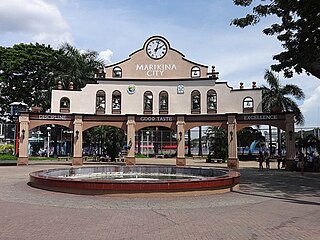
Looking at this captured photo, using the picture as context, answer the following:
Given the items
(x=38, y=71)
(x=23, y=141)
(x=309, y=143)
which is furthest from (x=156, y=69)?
(x=38, y=71)

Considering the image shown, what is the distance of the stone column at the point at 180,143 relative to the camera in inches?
1196

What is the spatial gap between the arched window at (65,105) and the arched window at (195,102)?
38.6 ft

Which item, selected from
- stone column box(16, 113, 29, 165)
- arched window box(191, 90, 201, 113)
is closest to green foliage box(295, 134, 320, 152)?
arched window box(191, 90, 201, 113)

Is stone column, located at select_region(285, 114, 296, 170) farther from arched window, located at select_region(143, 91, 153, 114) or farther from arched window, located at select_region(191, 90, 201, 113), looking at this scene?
arched window, located at select_region(143, 91, 153, 114)

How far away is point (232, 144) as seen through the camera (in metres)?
29.7

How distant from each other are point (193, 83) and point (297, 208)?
23.6 m

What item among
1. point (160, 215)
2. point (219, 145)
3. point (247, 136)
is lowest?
point (160, 215)

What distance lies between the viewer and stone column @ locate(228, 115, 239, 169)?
29.4 meters

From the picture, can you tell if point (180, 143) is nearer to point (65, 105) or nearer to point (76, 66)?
point (65, 105)

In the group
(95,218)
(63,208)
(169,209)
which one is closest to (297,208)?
(169,209)

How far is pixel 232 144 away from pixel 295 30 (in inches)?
499

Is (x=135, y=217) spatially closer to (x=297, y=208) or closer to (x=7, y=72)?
(x=297, y=208)

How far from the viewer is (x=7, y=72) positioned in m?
45.2

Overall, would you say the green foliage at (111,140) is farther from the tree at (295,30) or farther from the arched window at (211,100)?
the tree at (295,30)
